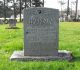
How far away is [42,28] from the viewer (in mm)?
8750

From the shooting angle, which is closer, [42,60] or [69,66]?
[69,66]

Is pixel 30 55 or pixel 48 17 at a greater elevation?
pixel 48 17

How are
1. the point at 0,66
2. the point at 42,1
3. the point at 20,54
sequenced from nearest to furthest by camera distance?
the point at 0,66, the point at 20,54, the point at 42,1

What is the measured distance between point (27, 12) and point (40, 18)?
1.32ft

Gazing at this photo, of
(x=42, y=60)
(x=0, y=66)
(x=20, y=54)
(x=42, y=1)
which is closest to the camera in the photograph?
(x=0, y=66)

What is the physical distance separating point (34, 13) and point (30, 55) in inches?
47.3

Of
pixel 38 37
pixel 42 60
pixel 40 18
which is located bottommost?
pixel 42 60

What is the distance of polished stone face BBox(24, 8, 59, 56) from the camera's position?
28.6ft

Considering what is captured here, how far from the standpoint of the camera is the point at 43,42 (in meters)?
8.78

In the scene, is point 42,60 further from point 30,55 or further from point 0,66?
point 0,66

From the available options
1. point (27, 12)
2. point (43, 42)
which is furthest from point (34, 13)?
point (43, 42)

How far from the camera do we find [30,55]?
8.86 meters

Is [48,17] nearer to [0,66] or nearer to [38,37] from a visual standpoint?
[38,37]

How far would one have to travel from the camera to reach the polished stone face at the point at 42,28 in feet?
28.6
